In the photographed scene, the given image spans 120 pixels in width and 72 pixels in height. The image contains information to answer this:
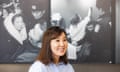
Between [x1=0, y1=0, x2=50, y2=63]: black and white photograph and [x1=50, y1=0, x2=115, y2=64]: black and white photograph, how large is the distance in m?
0.15

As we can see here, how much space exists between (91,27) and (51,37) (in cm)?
99

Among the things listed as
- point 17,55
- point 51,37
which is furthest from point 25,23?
point 51,37

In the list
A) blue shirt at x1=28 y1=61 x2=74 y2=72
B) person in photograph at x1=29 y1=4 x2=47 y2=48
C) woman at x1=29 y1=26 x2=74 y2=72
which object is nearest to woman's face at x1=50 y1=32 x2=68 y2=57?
woman at x1=29 y1=26 x2=74 y2=72

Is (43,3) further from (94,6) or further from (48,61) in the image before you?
(48,61)

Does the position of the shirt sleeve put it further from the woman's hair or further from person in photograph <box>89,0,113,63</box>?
person in photograph <box>89,0,113,63</box>

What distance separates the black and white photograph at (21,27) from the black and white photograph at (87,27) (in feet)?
0.48

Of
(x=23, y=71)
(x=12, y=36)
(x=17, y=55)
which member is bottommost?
(x=23, y=71)

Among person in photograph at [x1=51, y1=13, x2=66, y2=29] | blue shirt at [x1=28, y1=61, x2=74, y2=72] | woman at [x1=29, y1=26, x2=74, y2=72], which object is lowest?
blue shirt at [x1=28, y1=61, x2=74, y2=72]

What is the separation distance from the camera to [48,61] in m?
1.54

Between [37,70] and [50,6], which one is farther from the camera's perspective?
[50,6]

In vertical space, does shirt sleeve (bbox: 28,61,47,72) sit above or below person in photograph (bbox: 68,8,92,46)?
below

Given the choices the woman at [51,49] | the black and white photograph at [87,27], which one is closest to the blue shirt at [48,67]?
the woman at [51,49]

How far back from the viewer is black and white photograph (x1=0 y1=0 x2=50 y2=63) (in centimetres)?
236

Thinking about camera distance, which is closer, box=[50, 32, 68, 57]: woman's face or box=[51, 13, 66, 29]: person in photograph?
box=[50, 32, 68, 57]: woman's face
